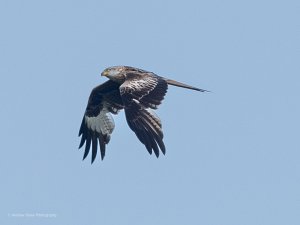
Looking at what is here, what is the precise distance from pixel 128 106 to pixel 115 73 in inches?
110

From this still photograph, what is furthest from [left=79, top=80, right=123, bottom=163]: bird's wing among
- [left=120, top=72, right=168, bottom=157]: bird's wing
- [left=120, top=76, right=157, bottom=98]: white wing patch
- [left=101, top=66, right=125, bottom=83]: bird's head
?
[left=120, top=76, right=157, bottom=98]: white wing patch

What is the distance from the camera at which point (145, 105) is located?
752 inches

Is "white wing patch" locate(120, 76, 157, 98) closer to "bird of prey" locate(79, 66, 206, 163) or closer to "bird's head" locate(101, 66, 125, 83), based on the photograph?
"bird of prey" locate(79, 66, 206, 163)

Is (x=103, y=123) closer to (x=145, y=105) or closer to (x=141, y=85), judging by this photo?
(x=141, y=85)

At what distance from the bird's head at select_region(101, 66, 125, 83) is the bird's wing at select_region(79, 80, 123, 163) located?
37.4 inches

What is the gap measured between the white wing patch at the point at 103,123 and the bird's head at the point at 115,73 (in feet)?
5.04

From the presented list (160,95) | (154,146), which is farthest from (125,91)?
(154,146)

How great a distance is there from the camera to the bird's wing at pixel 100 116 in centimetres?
2309

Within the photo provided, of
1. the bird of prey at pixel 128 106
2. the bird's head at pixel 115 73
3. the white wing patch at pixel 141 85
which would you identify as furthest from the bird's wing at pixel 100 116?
the white wing patch at pixel 141 85

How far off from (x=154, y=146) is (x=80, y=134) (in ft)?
18.7

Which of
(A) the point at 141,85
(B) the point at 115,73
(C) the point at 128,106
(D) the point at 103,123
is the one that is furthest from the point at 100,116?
(C) the point at 128,106

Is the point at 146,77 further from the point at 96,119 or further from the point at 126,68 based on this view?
the point at 96,119

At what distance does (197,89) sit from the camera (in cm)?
2178

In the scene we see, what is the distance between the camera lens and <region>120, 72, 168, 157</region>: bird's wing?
18312 mm
